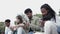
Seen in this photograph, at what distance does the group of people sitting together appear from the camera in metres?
5.41

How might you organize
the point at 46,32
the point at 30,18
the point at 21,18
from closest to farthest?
1. the point at 46,32
2. the point at 21,18
3. the point at 30,18

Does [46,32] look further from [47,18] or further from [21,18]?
[21,18]

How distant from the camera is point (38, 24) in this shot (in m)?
7.27

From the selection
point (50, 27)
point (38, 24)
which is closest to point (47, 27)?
point (50, 27)

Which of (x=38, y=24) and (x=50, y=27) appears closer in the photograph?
(x=50, y=27)

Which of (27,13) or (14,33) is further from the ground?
(27,13)

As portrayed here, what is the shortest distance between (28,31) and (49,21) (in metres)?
1.92

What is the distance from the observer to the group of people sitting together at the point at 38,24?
17.7 feet

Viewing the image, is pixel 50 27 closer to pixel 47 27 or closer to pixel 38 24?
pixel 47 27

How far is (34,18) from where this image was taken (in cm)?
752

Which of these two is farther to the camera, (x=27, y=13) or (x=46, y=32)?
(x=27, y=13)

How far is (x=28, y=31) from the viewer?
23.8ft

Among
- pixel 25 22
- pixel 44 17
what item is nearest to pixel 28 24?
pixel 25 22

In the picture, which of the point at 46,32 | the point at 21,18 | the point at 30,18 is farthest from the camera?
the point at 30,18
